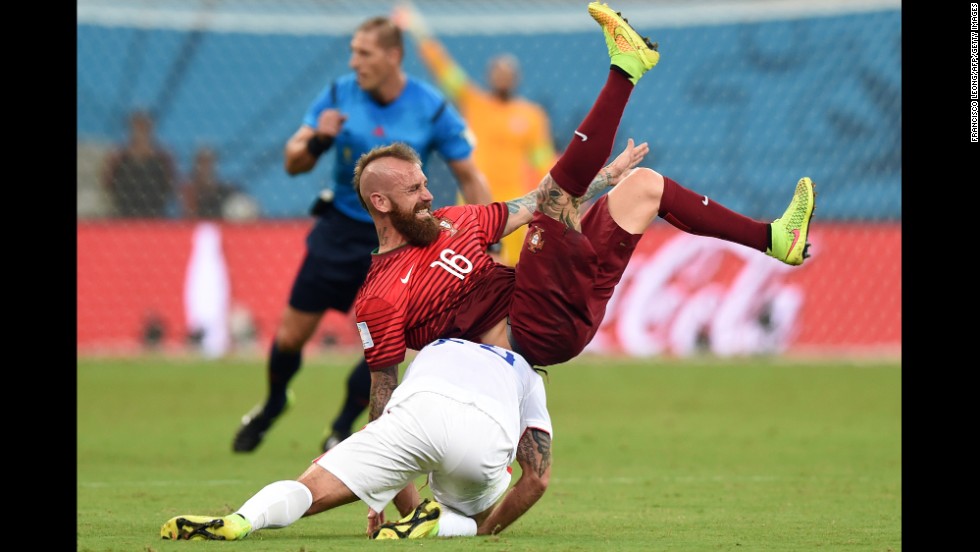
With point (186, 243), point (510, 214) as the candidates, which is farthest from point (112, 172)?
point (510, 214)

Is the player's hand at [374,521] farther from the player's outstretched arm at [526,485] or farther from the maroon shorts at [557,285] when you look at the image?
the maroon shorts at [557,285]

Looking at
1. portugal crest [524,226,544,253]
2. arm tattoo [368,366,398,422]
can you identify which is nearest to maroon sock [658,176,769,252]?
portugal crest [524,226,544,253]

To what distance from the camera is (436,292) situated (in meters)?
5.63

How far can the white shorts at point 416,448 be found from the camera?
5.24 m

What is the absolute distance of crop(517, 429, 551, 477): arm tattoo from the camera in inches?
225

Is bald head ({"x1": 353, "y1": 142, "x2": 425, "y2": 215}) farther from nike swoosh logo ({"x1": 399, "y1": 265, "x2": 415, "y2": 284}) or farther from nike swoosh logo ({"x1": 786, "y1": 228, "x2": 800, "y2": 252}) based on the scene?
nike swoosh logo ({"x1": 786, "y1": 228, "x2": 800, "y2": 252})

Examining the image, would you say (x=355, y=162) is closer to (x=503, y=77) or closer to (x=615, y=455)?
(x=615, y=455)

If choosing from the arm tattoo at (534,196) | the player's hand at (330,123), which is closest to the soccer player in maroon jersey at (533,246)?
the arm tattoo at (534,196)

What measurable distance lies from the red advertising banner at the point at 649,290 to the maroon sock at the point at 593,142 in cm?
958

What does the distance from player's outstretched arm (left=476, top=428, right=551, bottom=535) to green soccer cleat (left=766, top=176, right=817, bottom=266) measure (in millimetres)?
1303

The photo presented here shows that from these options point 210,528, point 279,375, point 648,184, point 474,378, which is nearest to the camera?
point 210,528

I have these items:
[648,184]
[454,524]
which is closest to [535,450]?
[454,524]

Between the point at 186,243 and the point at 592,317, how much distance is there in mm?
10294

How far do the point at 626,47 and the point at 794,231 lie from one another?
1137 millimetres
